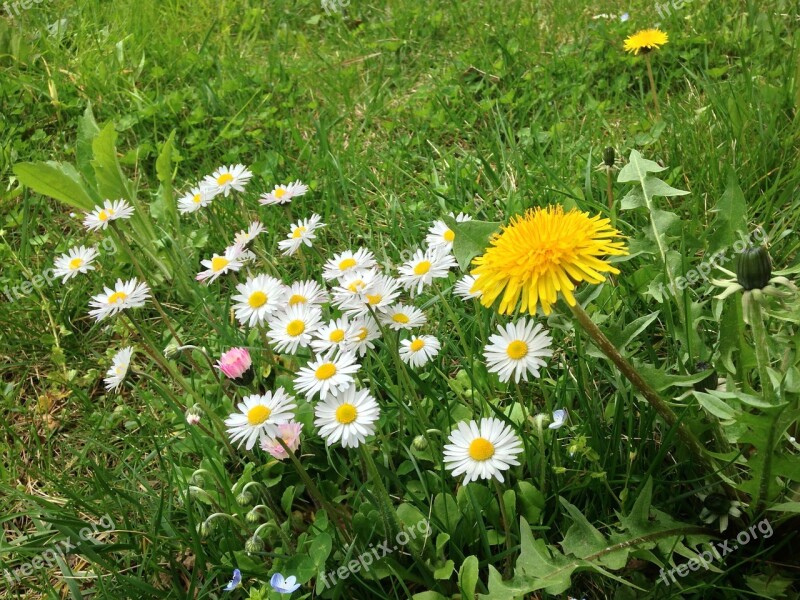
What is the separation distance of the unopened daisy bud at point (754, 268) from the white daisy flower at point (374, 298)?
2.12 feet

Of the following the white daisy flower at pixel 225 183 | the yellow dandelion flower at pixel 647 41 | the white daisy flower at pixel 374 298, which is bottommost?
the white daisy flower at pixel 374 298

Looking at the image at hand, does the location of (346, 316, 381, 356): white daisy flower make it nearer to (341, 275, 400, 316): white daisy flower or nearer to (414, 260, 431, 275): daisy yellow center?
(341, 275, 400, 316): white daisy flower

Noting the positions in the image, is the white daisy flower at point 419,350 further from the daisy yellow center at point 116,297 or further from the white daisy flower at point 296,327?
the daisy yellow center at point 116,297

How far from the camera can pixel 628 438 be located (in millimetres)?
1459

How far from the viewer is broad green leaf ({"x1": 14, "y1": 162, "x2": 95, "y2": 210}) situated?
2.43 m

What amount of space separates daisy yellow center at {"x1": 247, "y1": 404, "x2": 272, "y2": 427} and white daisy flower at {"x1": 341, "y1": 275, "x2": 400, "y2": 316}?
0.27 meters

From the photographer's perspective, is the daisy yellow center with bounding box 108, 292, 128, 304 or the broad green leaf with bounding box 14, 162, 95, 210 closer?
the daisy yellow center with bounding box 108, 292, 128, 304

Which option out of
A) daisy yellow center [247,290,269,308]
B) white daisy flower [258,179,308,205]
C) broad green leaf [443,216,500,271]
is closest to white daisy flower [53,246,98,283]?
white daisy flower [258,179,308,205]

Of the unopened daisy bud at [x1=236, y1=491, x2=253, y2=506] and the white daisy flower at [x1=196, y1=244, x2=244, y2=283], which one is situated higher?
the white daisy flower at [x1=196, y1=244, x2=244, y2=283]

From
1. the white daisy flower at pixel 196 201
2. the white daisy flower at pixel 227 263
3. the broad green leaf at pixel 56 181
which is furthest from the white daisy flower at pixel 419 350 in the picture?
the broad green leaf at pixel 56 181

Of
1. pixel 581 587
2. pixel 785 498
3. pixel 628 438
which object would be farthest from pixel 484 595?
pixel 785 498

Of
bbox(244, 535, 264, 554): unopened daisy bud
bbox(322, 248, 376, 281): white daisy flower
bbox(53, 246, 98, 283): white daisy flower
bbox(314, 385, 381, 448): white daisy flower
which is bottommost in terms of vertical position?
bbox(244, 535, 264, 554): unopened daisy bud

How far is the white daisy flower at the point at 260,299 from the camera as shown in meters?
1.61

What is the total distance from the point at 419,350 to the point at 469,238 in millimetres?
269
